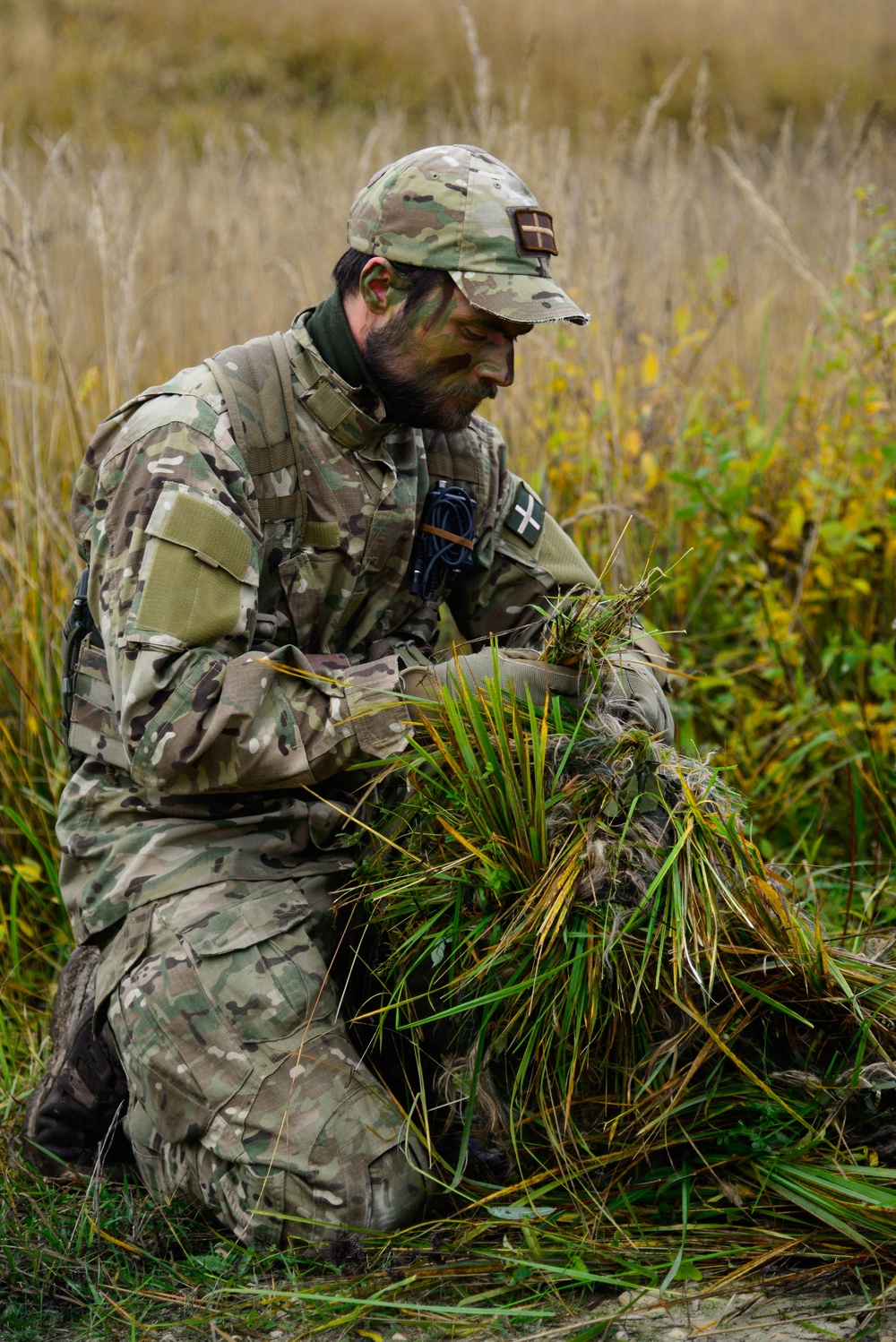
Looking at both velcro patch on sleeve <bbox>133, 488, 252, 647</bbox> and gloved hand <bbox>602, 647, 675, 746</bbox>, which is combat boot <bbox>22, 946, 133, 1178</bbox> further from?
gloved hand <bbox>602, 647, 675, 746</bbox>

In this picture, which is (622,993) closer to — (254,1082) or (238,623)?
(254,1082)

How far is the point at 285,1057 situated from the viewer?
6.82ft

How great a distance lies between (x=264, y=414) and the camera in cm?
231

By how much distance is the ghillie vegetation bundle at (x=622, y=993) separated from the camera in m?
1.83

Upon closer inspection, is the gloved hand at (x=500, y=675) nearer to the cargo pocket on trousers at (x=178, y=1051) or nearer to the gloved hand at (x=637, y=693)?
the gloved hand at (x=637, y=693)

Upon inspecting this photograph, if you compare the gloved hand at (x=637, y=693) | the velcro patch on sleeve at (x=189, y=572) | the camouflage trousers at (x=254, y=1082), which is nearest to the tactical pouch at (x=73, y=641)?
the velcro patch on sleeve at (x=189, y=572)

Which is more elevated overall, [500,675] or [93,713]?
[500,675]

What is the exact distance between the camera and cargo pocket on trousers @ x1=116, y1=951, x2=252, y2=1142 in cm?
206

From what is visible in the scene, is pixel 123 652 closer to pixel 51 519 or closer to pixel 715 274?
pixel 51 519

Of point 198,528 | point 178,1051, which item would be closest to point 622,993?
point 178,1051

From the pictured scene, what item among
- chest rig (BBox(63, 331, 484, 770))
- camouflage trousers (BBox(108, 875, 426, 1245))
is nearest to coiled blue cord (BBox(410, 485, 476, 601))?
chest rig (BBox(63, 331, 484, 770))

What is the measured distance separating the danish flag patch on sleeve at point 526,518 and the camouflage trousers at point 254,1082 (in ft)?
3.27

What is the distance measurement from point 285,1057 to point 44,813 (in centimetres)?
126

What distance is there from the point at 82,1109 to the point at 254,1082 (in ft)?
1.45
